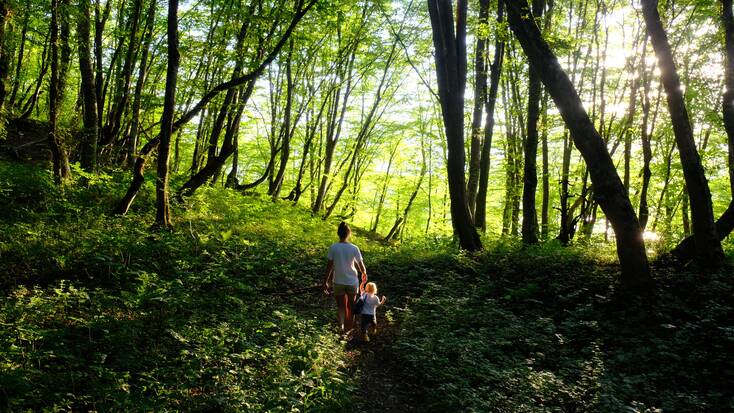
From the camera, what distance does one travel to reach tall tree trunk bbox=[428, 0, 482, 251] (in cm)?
1141

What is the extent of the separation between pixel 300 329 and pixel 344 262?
4.27 feet

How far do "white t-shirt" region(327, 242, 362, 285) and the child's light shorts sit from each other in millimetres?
56

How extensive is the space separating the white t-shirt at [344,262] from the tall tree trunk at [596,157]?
460 centimetres

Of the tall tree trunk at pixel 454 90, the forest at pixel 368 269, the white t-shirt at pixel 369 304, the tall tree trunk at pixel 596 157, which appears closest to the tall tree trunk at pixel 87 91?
the forest at pixel 368 269

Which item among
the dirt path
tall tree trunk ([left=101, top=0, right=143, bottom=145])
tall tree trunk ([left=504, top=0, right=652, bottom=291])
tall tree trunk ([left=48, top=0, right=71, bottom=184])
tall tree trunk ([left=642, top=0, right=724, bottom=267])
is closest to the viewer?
the dirt path

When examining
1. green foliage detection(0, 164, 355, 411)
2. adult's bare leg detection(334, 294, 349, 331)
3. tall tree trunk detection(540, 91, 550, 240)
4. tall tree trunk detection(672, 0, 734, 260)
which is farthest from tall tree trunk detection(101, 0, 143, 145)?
tall tree trunk detection(672, 0, 734, 260)

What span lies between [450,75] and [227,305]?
838 centimetres

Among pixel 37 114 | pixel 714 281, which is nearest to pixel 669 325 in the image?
pixel 714 281

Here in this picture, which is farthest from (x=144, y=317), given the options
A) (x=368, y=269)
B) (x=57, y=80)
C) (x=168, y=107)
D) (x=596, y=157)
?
(x=596, y=157)

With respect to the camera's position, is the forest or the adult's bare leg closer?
the forest

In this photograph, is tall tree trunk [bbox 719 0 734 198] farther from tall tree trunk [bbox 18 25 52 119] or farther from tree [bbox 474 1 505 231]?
tall tree trunk [bbox 18 25 52 119]

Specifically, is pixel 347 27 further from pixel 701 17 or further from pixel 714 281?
pixel 714 281

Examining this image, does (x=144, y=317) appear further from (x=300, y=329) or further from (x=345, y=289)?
(x=345, y=289)

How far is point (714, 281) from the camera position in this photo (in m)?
7.18
